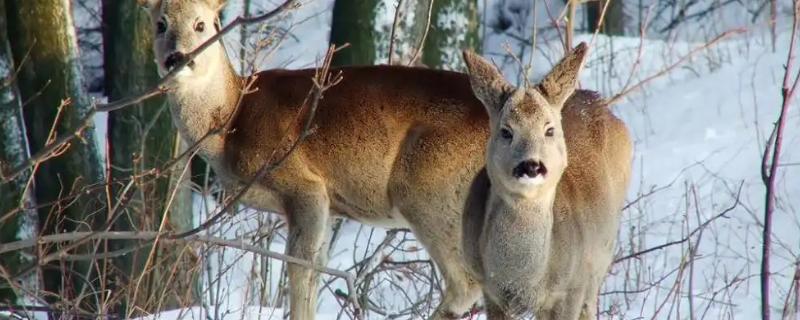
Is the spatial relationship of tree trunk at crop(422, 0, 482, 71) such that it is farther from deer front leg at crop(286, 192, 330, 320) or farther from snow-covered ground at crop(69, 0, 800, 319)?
deer front leg at crop(286, 192, 330, 320)

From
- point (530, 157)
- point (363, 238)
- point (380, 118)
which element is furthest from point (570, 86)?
point (363, 238)

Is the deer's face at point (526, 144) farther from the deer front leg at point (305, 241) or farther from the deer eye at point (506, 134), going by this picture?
the deer front leg at point (305, 241)

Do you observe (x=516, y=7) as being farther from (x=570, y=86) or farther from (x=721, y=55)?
(x=570, y=86)

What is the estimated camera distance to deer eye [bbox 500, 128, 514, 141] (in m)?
5.85

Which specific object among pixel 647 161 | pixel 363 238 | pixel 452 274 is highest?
pixel 647 161

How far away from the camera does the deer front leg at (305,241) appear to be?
7.84 meters

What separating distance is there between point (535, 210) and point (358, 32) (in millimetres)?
5818

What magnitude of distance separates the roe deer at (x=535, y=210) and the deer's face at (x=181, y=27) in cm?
189

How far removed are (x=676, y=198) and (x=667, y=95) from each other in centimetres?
261

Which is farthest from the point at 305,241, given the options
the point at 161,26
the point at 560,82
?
the point at 560,82

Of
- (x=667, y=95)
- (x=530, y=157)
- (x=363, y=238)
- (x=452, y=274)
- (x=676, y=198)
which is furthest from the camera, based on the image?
(x=667, y=95)

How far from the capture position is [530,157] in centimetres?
573

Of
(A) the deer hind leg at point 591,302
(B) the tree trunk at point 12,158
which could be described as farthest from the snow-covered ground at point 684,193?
(A) the deer hind leg at point 591,302

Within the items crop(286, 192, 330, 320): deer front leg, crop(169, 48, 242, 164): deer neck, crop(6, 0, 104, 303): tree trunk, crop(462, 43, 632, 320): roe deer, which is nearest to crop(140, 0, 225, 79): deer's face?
crop(169, 48, 242, 164): deer neck
